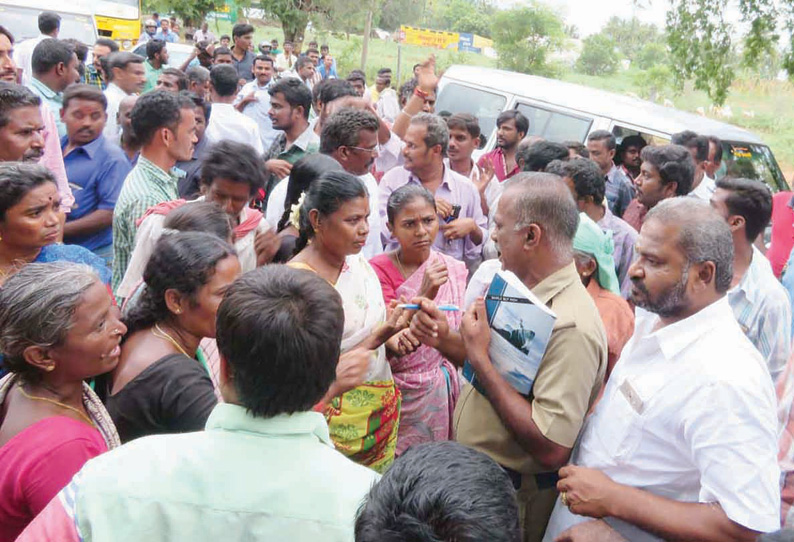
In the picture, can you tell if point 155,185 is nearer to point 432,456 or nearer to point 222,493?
point 222,493

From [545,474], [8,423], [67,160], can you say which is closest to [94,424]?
[8,423]

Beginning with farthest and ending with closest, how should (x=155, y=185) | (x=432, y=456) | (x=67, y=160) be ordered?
(x=67, y=160), (x=155, y=185), (x=432, y=456)

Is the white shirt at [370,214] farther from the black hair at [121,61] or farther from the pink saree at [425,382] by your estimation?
the black hair at [121,61]

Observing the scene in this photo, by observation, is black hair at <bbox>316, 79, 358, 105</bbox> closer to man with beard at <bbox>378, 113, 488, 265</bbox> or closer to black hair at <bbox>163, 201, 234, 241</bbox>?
man with beard at <bbox>378, 113, 488, 265</bbox>

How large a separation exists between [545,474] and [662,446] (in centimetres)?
52

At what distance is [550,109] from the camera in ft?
23.8

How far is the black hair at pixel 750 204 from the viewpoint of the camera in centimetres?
345

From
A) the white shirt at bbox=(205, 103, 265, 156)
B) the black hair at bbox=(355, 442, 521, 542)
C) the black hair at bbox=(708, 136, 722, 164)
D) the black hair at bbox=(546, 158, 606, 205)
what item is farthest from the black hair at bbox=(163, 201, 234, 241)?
the black hair at bbox=(708, 136, 722, 164)

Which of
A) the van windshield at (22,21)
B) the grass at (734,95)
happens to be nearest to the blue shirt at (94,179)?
the van windshield at (22,21)

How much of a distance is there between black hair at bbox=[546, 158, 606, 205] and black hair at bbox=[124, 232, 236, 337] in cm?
232

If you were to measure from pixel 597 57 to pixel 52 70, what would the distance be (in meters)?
29.4

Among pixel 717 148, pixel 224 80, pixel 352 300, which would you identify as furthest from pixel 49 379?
pixel 717 148

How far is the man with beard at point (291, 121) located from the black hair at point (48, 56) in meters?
1.75

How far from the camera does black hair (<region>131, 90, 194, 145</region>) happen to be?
3.57m
